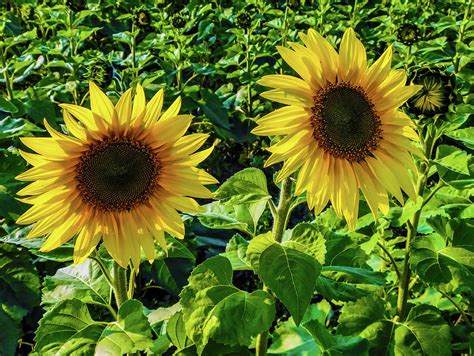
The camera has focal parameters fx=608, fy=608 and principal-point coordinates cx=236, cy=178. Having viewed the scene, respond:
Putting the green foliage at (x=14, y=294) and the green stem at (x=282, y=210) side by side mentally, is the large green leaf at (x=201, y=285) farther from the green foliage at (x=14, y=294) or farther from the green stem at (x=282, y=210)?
the green foliage at (x=14, y=294)

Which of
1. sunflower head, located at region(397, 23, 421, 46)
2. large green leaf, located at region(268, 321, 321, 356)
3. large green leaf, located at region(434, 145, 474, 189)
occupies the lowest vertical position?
large green leaf, located at region(268, 321, 321, 356)

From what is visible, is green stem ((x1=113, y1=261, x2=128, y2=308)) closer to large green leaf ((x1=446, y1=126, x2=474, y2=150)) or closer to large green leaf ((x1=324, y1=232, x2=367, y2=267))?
large green leaf ((x1=324, y1=232, x2=367, y2=267))

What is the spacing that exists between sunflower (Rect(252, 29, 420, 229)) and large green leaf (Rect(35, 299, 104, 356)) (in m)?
0.50

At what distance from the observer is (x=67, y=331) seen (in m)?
1.24

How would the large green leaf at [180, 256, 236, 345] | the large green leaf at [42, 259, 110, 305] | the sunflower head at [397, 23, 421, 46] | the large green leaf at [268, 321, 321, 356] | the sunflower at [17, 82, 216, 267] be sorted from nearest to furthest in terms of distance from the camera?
the sunflower at [17, 82, 216, 267] < the large green leaf at [180, 256, 236, 345] < the large green leaf at [42, 259, 110, 305] < the large green leaf at [268, 321, 321, 356] < the sunflower head at [397, 23, 421, 46]

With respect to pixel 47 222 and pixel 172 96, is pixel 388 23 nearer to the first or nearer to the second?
pixel 172 96

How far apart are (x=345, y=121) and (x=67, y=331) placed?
2.31ft

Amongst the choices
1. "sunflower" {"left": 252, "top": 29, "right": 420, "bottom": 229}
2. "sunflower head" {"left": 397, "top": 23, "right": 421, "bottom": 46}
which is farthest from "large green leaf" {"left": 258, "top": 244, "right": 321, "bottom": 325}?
"sunflower head" {"left": 397, "top": 23, "right": 421, "bottom": 46}

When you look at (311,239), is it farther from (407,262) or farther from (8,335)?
(8,335)

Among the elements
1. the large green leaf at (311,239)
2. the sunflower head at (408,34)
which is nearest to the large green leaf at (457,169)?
the large green leaf at (311,239)

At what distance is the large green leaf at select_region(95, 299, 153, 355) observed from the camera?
45.5 inches

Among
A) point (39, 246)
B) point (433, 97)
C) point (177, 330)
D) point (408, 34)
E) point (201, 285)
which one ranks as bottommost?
point (177, 330)

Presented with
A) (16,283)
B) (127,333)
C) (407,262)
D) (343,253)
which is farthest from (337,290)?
(16,283)

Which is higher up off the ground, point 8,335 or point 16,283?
point 16,283
